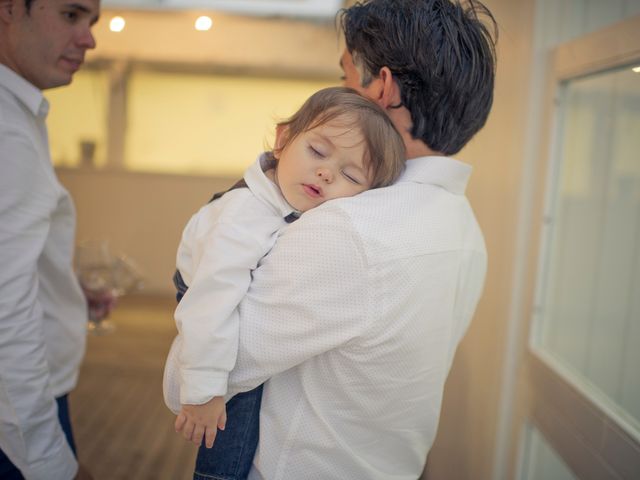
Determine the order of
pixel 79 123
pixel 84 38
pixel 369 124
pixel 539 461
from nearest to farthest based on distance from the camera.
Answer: pixel 369 124 < pixel 84 38 < pixel 539 461 < pixel 79 123

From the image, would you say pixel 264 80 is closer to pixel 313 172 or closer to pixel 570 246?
pixel 570 246

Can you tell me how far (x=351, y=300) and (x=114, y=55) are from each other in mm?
4877

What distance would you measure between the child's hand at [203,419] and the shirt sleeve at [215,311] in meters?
0.03

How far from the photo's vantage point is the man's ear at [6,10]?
125 cm

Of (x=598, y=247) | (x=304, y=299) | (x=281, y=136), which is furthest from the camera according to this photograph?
(x=598, y=247)

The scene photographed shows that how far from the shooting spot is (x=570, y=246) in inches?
64.6

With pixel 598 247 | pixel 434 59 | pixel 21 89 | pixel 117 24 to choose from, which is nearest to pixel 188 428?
pixel 434 59

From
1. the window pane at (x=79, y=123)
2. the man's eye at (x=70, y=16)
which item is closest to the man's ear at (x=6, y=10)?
the man's eye at (x=70, y=16)

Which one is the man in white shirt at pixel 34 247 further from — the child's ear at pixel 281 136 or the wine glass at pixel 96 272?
the wine glass at pixel 96 272

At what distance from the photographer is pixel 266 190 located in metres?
0.90

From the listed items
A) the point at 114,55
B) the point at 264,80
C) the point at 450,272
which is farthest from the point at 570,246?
the point at 114,55

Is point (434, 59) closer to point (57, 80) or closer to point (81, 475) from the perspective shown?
point (57, 80)

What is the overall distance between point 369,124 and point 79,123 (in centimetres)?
506

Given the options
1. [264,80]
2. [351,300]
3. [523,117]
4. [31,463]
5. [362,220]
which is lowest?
[31,463]
